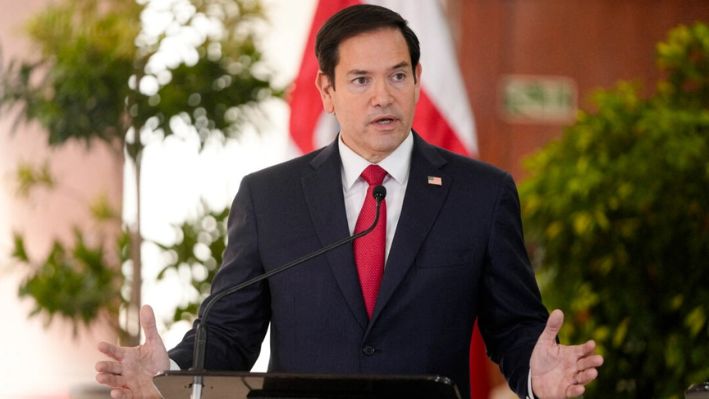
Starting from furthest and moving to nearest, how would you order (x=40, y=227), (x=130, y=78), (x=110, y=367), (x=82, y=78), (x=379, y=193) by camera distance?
→ (x=40, y=227), (x=130, y=78), (x=82, y=78), (x=379, y=193), (x=110, y=367)

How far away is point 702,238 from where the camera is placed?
4.05 metres

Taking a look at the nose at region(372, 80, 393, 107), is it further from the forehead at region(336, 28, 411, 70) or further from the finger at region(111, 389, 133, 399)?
the finger at region(111, 389, 133, 399)

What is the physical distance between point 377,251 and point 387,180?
179 mm

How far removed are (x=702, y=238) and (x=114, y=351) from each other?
2651 mm

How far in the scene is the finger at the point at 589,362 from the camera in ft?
6.36

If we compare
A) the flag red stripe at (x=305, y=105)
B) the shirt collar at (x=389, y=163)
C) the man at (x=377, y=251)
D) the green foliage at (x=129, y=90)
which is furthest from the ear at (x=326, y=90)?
the green foliage at (x=129, y=90)

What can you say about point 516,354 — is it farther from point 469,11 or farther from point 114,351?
point 469,11

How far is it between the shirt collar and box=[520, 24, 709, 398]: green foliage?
1723 mm

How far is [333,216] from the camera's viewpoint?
2.41 metres

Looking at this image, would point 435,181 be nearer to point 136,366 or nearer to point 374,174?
point 374,174

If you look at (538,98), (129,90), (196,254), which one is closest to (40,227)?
(196,254)

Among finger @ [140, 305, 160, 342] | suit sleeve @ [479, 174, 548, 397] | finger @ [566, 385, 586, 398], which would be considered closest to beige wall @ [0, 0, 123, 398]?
suit sleeve @ [479, 174, 548, 397]

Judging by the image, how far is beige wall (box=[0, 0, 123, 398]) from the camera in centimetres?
539

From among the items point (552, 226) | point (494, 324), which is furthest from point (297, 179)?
point (552, 226)
